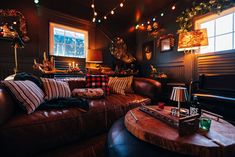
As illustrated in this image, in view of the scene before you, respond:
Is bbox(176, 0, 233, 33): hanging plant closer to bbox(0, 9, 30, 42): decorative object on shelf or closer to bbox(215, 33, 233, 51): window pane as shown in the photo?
bbox(215, 33, 233, 51): window pane

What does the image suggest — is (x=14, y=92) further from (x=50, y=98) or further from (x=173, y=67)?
(x=173, y=67)

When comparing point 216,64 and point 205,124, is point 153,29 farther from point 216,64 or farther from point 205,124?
point 205,124

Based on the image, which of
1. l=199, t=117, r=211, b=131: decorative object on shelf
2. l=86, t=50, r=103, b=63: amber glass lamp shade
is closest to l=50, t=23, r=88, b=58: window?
l=86, t=50, r=103, b=63: amber glass lamp shade

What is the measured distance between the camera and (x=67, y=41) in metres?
3.47

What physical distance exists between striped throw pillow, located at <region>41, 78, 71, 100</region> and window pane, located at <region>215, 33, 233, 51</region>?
9.29ft

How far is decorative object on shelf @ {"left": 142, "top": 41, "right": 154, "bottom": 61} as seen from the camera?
13.0 ft

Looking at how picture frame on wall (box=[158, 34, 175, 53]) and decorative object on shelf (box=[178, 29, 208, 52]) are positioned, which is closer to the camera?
decorative object on shelf (box=[178, 29, 208, 52])

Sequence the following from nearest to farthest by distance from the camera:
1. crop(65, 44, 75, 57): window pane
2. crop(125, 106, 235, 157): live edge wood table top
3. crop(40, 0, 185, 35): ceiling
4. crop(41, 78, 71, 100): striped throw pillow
→ crop(125, 106, 235, 157): live edge wood table top → crop(41, 78, 71, 100): striped throw pillow → crop(40, 0, 185, 35): ceiling → crop(65, 44, 75, 57): window pane

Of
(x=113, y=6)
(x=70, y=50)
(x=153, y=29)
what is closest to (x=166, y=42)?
(x=153, y=29)

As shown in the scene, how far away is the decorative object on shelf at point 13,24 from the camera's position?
2.55m

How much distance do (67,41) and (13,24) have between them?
111cm

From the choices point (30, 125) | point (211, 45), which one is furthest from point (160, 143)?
point (211, 45)

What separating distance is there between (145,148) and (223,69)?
238cm

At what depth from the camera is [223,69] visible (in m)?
2.40
